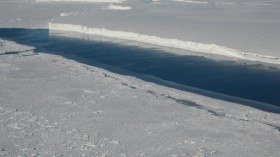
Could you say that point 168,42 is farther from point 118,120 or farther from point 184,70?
point 118,120

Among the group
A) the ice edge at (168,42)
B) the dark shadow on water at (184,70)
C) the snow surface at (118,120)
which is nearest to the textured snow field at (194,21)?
the ice edge at (168,42)

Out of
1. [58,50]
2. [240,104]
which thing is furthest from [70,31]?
[240,104]

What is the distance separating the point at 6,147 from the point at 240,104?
4.23 meters

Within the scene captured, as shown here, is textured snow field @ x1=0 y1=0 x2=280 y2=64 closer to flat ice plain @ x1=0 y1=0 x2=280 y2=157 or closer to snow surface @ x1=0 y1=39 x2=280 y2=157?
flat ice plain @ x1=0 y1=0 x2=280 y2=157

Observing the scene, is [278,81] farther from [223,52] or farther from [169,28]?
[169,28]

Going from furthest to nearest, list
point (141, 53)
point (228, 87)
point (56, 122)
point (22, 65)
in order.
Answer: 1. point (141, 53)
2. point (22, 65)
3. point (228, 87)
4. point (56, 122)

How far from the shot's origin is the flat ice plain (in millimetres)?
5605

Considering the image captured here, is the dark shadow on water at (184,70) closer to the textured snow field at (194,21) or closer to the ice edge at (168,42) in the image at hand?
the ice edge at (168,42)

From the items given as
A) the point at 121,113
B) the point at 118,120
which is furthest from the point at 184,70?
the point at 118,120

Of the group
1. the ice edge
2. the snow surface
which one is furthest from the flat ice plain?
the ice edge

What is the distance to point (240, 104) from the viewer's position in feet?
25.4

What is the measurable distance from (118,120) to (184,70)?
392 cm

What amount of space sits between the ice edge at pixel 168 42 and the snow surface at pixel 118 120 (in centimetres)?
308

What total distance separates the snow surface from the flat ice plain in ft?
0.04
